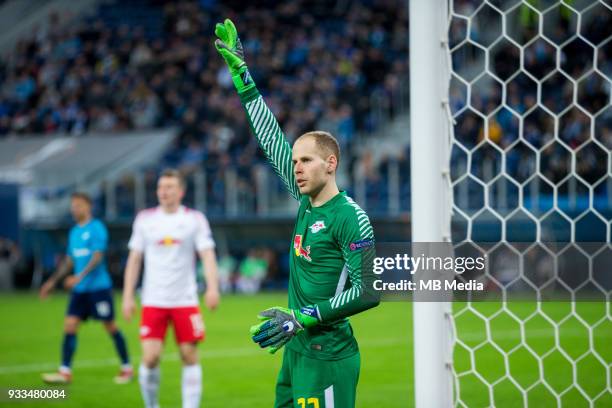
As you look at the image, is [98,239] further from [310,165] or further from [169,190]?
[310,165]

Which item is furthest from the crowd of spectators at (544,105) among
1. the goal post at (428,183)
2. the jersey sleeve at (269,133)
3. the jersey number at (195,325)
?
the jersey sleeve at (269,133)

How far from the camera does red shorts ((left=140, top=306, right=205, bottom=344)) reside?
7375 mm

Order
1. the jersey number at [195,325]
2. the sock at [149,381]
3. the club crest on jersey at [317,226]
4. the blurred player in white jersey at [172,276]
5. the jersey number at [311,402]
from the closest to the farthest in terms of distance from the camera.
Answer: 1. the jersey number at [311,402]
2. the club crest on jersey at [317,226]
3. the sock at [149,381]
4. the blurred player in white jersey at [172,276]
5. the jersey number at [195,325]

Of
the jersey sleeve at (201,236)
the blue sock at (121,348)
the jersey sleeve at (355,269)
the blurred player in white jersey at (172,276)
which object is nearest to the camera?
the jersey sleeve at (355,269)

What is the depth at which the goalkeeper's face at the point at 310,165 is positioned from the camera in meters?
4.32

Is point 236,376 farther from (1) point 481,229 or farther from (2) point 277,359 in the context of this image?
(1) point 481,229

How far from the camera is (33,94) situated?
28578 millimetres

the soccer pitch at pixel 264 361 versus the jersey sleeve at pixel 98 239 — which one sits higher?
the jersey sleeve at pixel 98 239

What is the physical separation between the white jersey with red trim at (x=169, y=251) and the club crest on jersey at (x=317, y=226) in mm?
3259

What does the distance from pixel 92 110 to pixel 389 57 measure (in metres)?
8.63

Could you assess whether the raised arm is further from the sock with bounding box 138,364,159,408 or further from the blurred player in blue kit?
the blurred player in blue kit

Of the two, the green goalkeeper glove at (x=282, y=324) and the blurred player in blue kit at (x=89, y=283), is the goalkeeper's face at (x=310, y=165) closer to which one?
the green goalkeeper glove at (x=282, y=324)

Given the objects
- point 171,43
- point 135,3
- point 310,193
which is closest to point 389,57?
point 171,43

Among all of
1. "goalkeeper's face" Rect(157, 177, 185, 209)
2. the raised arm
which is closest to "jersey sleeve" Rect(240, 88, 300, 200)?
the raised arm
